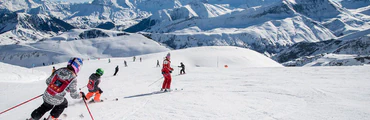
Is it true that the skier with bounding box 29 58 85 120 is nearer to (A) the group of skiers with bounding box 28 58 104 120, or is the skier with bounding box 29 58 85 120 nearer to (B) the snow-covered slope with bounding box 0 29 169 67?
(A) the group of skiers with bounding box 28 58 104 120

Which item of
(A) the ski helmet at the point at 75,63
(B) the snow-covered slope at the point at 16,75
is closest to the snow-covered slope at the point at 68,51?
(B) the snow-covered slope at the point at 16,75

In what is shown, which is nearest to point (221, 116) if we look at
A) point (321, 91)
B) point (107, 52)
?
point (321, 91)

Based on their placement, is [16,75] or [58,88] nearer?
[58,88]

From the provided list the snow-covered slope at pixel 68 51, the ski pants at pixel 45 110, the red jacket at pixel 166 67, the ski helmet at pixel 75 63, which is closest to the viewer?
the ski pants at pixel 45 110

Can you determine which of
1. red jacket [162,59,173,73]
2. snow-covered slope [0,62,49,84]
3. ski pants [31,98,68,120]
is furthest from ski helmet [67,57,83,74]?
snow-covered slope [0,62,49,84]

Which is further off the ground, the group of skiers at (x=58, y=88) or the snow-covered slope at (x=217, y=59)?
the group of skiers at (x=58, y=88)

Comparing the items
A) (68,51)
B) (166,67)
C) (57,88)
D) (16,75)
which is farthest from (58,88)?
(68,51)

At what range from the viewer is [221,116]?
23.7ft

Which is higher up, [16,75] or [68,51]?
[16,75]

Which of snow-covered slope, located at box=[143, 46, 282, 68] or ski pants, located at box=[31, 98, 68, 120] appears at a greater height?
ski pants, located at box=[31, 98, 68, 120]

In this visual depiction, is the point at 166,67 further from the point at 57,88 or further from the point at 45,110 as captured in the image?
the point at 45,110

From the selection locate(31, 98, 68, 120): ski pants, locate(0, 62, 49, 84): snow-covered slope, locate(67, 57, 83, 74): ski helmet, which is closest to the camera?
locate(31, 98, 68, 120): ski pants

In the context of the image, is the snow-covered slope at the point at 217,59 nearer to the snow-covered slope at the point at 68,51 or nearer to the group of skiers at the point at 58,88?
the group of skiers at the point at 58,88

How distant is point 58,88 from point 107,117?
5.85 feet
